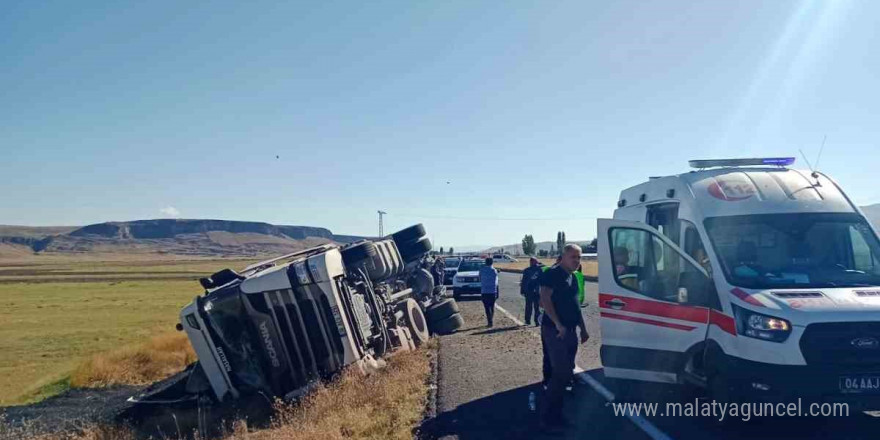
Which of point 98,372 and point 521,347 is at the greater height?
point 521,347

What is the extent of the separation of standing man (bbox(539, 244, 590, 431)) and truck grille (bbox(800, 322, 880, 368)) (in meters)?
2.07

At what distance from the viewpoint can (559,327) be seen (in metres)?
6.89

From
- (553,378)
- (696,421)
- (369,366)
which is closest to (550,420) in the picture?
(553,378)

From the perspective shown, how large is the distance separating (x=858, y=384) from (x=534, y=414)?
3.18 m

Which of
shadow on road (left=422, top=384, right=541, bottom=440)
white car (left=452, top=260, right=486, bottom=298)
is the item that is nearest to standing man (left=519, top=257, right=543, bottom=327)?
shadow on road (left=422, top=384, right=541, bottom=440)

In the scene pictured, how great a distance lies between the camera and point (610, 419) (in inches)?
285

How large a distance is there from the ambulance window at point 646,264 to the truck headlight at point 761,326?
0.86 metres

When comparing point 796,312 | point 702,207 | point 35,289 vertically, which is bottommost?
point 35,289

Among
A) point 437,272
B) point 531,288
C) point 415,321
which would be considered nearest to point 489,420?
point 415,321

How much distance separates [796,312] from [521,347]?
7.36 meters

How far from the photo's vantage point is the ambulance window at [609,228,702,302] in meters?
7.34

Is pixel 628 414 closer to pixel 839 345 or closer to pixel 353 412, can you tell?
pixel 839 345

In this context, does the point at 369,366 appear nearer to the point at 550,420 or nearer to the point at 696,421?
the point at 550,420

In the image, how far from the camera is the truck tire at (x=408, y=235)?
17.7 metres
